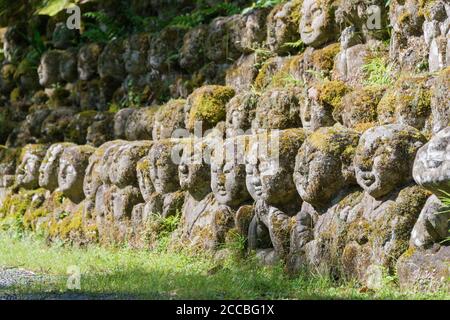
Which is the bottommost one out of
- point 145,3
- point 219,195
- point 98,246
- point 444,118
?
point 98,246

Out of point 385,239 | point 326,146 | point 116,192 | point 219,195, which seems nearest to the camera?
point 385,239

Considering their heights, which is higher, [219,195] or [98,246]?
[219,195]

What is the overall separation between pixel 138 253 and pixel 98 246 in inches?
54.5

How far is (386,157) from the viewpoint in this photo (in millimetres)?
7277

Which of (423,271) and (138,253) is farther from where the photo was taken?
(138,253)

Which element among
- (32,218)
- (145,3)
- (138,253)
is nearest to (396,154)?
(138,253)

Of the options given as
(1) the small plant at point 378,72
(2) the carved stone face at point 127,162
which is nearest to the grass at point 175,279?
(2) the carved stone face at point 127,162

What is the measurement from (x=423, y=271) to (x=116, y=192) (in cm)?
550

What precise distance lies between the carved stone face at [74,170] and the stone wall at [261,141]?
0.08 ft

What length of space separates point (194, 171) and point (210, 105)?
4.44ft

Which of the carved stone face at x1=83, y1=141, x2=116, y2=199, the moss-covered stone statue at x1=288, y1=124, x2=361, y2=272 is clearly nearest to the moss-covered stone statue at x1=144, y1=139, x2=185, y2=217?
the carved stone face at x1=83, y1=141, x2=116, y2=199

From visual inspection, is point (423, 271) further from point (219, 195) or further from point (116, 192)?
point (116, 192)

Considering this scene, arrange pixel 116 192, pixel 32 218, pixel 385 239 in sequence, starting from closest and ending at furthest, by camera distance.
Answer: pixel 385 239 < pixel 116 192 < pixel 32 218
